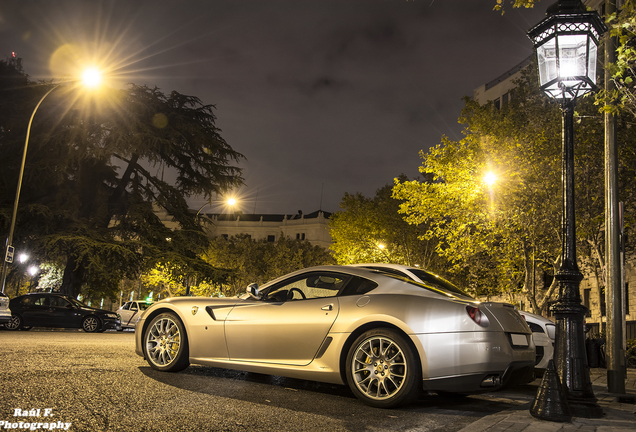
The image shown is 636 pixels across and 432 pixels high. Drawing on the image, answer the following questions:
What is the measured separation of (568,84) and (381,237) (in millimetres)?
28817

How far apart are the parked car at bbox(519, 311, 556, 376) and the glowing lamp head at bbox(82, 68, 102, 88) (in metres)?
19.1

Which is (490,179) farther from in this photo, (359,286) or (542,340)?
(359,286)

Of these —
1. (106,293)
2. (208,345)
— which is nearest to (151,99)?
(106,293)

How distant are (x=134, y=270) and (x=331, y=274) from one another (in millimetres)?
20103

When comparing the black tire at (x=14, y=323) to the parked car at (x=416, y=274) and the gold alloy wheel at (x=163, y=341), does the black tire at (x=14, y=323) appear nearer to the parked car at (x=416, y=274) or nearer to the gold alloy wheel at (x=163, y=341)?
the gold alloy wheel at (x=163, y=341)

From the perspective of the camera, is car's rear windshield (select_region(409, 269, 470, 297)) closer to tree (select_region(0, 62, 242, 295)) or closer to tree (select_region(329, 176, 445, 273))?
tree (select_region(0, 62, 242, 295))

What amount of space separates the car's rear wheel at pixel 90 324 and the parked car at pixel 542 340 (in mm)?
16805

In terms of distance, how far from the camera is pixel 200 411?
13.8ft

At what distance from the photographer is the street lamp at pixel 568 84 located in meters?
5.70

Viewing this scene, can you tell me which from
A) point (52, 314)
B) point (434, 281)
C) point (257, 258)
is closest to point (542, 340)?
point (434, 281)

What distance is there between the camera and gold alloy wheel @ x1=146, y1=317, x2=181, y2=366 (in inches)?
247

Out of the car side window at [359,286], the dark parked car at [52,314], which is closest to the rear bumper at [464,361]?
the car side window at [359,286]

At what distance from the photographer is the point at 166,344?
20.7ft

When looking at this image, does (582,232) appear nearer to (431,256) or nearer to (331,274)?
(331,274)
